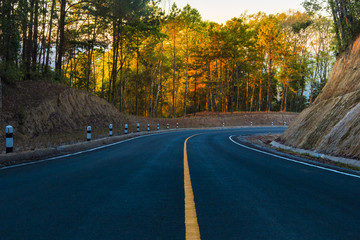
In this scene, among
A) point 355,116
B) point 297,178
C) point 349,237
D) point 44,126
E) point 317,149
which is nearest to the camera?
point 349,237

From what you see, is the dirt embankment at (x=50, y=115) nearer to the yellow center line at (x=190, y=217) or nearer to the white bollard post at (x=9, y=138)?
the white bollard post at (x=9, y=138)

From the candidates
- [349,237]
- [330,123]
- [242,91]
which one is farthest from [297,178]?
[242,91]

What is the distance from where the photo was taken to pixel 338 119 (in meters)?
12.3

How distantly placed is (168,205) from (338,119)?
36.9ft

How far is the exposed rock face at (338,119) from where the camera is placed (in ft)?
33.8

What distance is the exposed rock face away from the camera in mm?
10305

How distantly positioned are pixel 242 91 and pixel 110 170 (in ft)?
235

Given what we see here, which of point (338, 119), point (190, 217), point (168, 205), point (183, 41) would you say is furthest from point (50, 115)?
point (183, 41)

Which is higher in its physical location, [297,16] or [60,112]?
[297,16]

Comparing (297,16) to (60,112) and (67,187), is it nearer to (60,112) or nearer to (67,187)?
(60,112)

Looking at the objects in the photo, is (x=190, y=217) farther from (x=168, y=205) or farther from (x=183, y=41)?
(x=183, y=41)

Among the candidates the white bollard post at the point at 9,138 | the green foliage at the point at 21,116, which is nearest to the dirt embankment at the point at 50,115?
the green foliage at the point at 21,116

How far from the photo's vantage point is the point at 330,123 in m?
12.5

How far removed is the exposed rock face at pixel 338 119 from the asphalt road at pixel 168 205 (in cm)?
451
